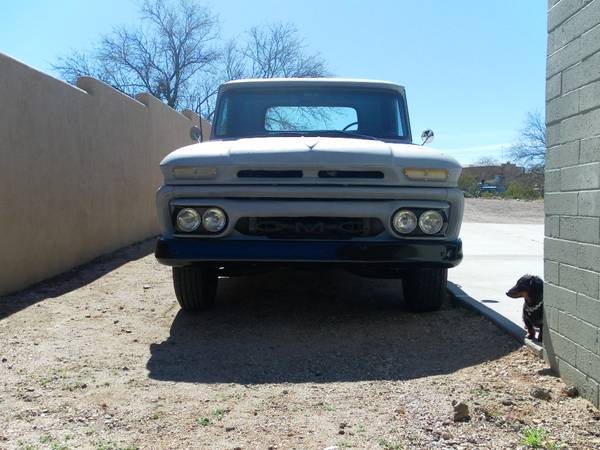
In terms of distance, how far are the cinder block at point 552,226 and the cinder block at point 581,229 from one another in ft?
0.17

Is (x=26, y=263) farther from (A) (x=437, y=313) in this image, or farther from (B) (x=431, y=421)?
(B) (x=431, y=421)

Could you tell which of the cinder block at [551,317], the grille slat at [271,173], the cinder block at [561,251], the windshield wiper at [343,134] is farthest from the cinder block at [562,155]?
the windshield wiper at [343,134]

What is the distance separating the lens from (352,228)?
427 centimetres

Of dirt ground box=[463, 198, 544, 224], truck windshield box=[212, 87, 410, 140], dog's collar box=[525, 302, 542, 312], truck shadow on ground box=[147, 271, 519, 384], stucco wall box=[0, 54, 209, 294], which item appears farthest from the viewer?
dirt ground box=[463, 198, 544, 224]

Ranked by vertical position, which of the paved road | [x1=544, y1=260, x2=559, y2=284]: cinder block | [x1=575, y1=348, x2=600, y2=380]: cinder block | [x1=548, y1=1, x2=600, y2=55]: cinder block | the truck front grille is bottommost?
the paved road

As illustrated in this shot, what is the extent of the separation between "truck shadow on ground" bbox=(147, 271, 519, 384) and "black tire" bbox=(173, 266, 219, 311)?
4.7 inches

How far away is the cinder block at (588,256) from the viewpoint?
291cm

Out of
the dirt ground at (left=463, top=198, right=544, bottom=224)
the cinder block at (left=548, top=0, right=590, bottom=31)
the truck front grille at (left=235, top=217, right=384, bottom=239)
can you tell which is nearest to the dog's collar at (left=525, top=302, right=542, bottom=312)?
the truck front grille at (left=235, top=217, right=384, bottom=239)

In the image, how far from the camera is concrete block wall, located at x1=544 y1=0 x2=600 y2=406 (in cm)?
295

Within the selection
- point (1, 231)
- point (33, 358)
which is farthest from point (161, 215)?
point (1, 231)

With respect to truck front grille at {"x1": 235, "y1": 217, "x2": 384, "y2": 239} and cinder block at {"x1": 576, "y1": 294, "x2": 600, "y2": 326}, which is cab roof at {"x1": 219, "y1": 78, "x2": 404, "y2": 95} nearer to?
truck front grille at {"x1": 235, "y1": 217, "x2": 384, "y2": 239}

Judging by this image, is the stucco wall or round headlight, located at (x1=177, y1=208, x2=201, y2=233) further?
the stucco wall

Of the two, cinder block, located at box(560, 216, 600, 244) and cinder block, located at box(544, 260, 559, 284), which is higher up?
cinder block, located at box(560, 216, 600, 244)

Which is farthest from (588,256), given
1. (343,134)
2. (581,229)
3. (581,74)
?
(343,134)
